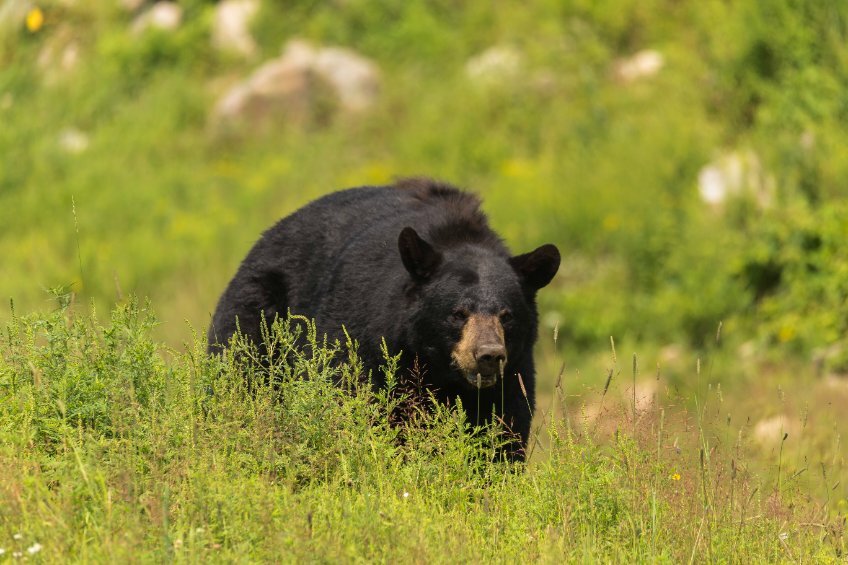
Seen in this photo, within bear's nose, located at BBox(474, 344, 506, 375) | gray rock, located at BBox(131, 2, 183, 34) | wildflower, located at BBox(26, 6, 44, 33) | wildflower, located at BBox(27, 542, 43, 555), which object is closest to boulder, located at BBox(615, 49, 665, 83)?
gray rock, located at BBox(131, 2, 183, 34)

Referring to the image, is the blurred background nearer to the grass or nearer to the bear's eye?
the bear's eye

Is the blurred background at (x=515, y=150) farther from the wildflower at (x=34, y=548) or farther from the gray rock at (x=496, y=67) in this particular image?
the wildflower at (x=34, y=548)

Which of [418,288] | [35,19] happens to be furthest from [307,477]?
[35,19]

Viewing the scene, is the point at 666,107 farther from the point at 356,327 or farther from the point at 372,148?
the point at 356,327

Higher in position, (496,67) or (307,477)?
(496,67)

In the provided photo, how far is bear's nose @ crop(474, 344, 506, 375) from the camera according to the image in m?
6.07

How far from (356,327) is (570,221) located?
8.68 m

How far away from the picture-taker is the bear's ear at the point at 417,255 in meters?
6.38

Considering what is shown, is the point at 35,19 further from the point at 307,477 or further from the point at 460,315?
the point at 307,477

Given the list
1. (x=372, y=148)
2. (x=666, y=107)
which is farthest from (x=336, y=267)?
(x=372, y=148)

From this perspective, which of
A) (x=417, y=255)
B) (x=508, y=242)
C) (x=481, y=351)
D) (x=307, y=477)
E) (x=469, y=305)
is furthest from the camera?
(x=508, y=242)

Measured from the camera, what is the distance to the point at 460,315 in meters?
6.38

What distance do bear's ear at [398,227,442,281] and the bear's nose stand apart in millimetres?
612

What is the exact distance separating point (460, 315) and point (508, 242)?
28.9ft
